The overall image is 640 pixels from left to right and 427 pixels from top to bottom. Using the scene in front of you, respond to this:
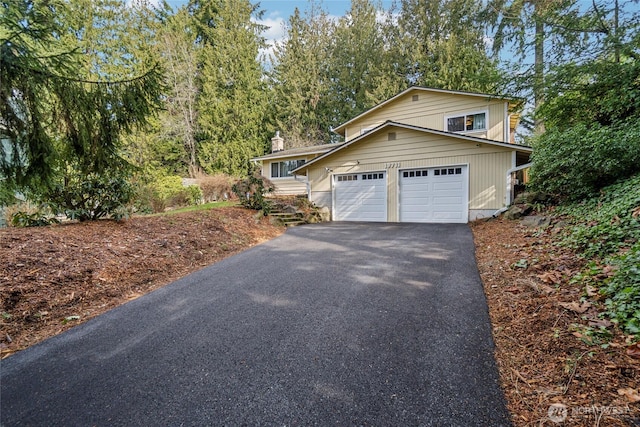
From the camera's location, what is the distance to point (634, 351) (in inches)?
75.0

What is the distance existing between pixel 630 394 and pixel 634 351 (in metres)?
0.42

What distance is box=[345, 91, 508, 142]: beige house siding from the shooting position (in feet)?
39.2

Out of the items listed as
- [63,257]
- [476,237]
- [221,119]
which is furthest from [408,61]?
[63,257]

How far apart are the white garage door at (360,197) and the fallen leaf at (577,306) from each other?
8233 millimetres

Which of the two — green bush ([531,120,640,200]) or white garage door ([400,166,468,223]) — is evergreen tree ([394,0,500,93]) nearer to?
white garage door ([400,166,468,223])

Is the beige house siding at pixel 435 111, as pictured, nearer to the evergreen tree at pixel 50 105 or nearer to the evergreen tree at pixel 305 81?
the evergreen tree at pixel 305 81

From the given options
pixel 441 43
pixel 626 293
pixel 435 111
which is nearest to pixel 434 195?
pixel 435 111

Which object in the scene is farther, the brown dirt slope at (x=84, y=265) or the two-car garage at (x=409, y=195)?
the two-car garage at (x=409, y=195)

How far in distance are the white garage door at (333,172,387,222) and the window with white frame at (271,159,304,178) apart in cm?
501

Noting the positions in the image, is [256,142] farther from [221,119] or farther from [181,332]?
[181,332]

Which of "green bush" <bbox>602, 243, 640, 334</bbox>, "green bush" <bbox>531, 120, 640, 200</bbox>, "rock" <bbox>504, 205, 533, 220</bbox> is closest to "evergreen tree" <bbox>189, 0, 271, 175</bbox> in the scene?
"rock" <bbox>504, 205, 533, 220</bbox>

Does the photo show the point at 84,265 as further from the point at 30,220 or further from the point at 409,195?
the point at 409,195

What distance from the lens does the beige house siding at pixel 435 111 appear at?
11.9 meters

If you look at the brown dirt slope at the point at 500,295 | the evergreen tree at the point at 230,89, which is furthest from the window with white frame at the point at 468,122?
the evergreen tree at the point at 230,89
